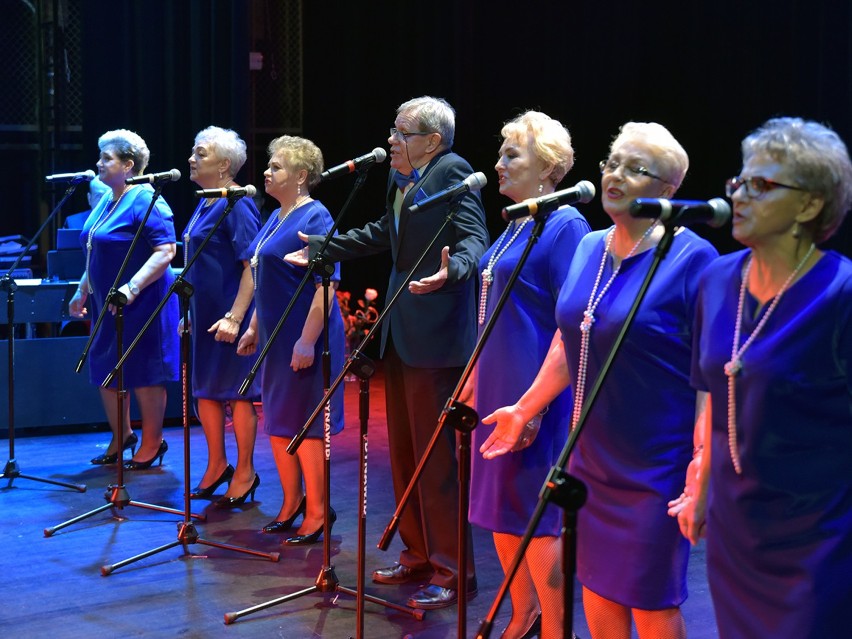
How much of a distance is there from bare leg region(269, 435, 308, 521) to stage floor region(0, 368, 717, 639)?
0.55 ft

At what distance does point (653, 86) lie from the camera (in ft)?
22.1

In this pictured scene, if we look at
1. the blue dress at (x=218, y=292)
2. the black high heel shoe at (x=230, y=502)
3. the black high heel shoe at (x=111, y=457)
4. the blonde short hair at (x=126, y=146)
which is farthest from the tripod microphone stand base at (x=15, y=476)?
the blonde short hair at (x=126, y=146)

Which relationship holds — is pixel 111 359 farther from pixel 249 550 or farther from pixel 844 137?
pixel 844 137

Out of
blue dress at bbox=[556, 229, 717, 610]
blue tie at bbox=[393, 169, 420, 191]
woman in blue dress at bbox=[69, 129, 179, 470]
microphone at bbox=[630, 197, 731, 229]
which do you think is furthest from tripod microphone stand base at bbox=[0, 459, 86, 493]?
microphone at bbox=[630, 197, 731, 229]

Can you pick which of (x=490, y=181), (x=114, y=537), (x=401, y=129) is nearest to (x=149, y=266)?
(x=114, y=537)

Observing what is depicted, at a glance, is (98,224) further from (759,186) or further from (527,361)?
(759,186)

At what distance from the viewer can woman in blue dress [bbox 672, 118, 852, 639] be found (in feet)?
6.57

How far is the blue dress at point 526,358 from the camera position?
3.06m

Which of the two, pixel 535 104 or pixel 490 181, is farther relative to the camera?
pixel 490 181

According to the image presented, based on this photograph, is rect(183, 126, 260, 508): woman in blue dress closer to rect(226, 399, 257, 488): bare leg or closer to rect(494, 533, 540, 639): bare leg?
rect(226, 399, 257, 488): bare leg

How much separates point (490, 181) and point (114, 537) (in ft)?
14.0

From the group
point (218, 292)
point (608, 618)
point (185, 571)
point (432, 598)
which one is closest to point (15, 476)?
point (218, 292)

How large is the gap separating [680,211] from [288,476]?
2.86m

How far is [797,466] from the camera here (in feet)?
6.65
